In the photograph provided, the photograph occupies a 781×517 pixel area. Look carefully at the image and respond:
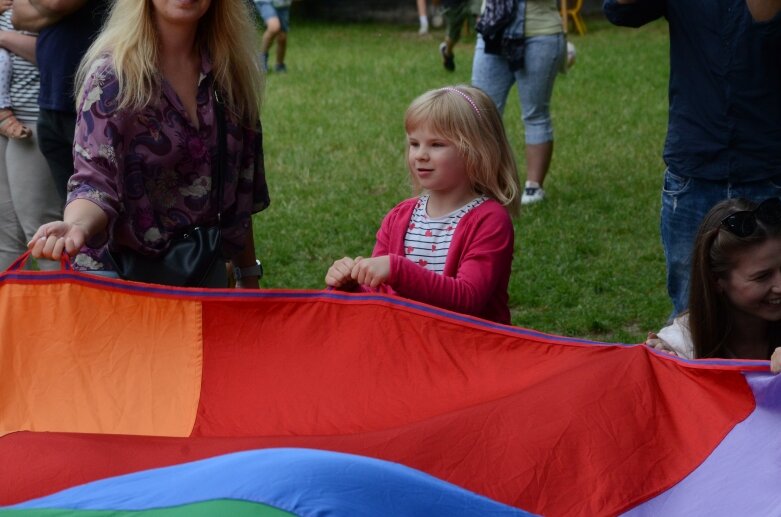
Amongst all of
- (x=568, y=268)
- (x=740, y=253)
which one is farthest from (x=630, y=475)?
(x=568, y=268)

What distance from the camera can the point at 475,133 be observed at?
3.99 meters

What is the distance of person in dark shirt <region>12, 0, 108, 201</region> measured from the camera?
4.70 m

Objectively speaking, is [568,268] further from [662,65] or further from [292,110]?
[662,65]

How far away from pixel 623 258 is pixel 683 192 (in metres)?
2.92

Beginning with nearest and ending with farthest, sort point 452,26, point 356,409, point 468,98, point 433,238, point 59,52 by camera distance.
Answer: point 356,409, point 433,238, point 468,98, point 59,52, point 452,26

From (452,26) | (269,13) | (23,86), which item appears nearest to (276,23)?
(269,13)

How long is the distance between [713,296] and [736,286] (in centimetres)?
7

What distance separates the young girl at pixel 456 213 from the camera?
381cm

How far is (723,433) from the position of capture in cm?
326

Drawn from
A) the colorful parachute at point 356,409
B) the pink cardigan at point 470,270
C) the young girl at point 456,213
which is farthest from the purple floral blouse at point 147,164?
the pink cardigan at point 470,270

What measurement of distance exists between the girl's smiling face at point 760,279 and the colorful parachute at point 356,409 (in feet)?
1.06

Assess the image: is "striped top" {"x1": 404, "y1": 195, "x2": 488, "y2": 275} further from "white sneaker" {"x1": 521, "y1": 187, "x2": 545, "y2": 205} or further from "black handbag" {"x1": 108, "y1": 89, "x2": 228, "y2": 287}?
"white sneaker" {"x1": 521, "y1": 187, "x2": 545, "y2": 205}

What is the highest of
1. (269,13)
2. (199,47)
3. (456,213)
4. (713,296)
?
(199,47)

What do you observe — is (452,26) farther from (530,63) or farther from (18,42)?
(18,42)
